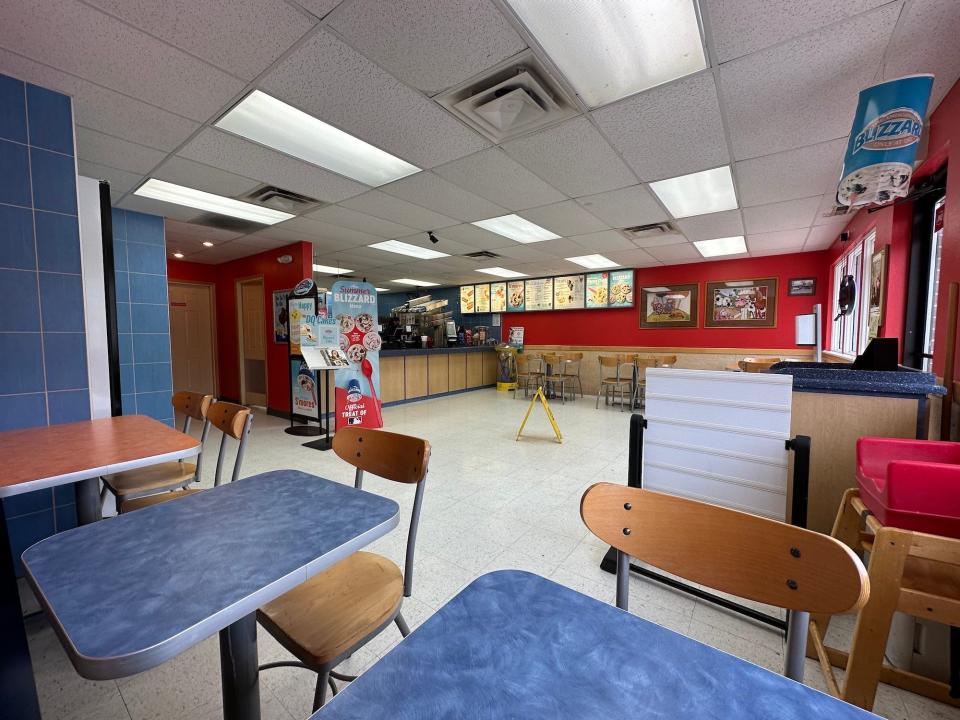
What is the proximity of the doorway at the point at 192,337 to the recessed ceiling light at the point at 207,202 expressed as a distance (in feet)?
11.1

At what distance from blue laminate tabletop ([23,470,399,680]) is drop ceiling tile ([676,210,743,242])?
504 cm

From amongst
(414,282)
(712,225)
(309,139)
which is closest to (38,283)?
(309,139)

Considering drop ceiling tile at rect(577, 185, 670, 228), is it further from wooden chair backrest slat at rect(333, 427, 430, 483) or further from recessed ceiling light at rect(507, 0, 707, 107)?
wooden chair backrest slat at rect(333, 427, 430, 483)

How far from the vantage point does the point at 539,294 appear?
926 cm

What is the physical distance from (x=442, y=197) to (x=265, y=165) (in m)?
1.56

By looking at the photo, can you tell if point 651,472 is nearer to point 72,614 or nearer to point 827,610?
point 827,610

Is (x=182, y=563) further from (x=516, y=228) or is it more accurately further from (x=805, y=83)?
(x=516, y=228)

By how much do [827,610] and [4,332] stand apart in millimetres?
3512

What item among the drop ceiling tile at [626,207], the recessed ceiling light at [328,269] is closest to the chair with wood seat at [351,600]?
the drop ceiling tile at [626,207]

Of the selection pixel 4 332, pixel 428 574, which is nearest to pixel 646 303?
pixel 428 574

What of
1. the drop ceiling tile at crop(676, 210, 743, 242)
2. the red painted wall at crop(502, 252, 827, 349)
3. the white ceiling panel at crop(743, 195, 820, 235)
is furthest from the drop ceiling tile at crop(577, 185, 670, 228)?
the red painted wall at crop(502, 252, 827, 349)

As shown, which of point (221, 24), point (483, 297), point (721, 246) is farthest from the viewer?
point (483, 297)

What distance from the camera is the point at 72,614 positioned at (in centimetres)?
65

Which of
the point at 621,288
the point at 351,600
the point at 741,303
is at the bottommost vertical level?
the point at 351,600
